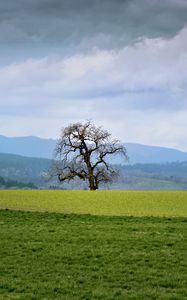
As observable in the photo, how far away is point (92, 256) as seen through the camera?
21.7 metres

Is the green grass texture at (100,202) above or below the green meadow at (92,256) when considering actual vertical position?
above

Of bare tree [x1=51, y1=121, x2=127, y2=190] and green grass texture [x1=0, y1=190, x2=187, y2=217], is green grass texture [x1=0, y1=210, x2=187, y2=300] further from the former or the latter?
bare tree [x1=51, y1=121, x2=127, y2=190]

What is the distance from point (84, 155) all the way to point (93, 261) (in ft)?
166

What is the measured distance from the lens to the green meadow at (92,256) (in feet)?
53.1

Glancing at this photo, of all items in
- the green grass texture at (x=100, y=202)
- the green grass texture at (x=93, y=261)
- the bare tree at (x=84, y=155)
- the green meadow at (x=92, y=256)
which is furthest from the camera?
the bare tree at (x=84, y=155)

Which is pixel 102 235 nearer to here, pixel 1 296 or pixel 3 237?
pixel 3 237

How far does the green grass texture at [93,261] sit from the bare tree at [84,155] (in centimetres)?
3722

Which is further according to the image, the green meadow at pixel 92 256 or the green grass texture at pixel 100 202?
the green grass texture at pixel 100 202

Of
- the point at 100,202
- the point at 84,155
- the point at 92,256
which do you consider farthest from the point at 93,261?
the point at 84,155

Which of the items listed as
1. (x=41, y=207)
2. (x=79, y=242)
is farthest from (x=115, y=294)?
(x=41, y=207)

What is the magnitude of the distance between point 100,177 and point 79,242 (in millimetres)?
47235

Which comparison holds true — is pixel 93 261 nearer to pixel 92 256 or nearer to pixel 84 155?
pixel 92 256

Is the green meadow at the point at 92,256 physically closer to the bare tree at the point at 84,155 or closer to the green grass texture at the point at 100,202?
the green grass texture at the point at 100,202

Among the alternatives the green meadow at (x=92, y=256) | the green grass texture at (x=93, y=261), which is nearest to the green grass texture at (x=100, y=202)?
the green meadow at (x=92, y=256)
